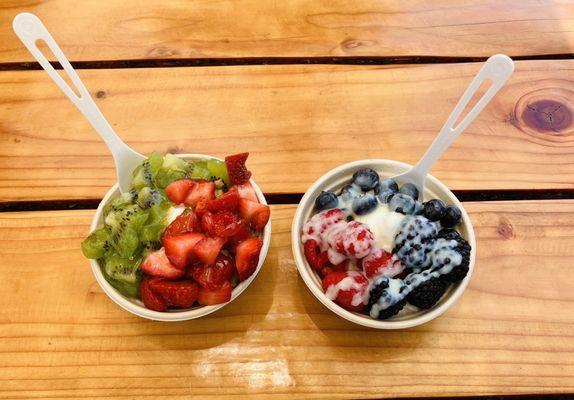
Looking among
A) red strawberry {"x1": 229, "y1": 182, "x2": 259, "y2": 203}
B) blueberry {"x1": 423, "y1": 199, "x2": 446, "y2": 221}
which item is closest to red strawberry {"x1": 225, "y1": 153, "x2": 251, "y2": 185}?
red strawberry {"x1": 229, "y1": 182, "x2": 259, "y2": 203}

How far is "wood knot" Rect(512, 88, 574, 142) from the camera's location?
116 cm

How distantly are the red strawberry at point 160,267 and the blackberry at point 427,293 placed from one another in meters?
0.38

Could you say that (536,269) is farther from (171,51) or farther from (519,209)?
(171,51)

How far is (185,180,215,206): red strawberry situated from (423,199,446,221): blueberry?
380 millimetres

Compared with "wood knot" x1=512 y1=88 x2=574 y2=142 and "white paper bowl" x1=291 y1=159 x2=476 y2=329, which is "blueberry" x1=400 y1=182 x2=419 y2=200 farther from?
"wood knot" x1=512 y1=88 x2=574 y2=142

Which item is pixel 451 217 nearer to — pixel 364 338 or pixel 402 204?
pixel 402 204

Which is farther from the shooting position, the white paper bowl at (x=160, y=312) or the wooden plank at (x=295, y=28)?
the wooden plank at (x=295, y=28)

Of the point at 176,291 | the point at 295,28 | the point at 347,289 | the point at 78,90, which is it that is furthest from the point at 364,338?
the point at 295,28

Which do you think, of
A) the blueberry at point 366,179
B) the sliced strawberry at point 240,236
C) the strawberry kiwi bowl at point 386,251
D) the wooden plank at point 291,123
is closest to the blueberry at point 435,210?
the strawberry kiwi bowl at point 386,251

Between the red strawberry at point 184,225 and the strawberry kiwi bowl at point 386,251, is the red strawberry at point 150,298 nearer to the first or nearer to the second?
the red strawberry at point 184,225

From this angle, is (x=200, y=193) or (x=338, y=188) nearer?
(x=200, y=193)

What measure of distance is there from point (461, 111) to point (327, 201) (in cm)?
27

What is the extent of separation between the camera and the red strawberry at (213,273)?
0.81 metres

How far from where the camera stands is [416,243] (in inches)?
32.8
